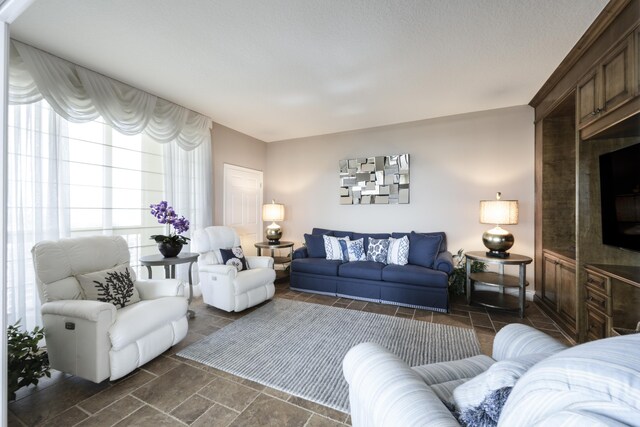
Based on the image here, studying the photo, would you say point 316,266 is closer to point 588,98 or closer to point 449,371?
point 449,371

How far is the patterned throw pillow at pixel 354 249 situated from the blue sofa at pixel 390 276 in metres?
0.15

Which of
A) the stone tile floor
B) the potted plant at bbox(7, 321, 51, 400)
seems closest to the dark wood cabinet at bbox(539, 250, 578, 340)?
the stone tile floor

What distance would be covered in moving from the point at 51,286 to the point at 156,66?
212 cm

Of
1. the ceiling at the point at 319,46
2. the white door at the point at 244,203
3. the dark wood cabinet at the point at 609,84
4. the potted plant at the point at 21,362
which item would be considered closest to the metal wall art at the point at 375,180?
the ceiling at the point at 319,46

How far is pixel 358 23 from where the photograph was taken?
6.45ft

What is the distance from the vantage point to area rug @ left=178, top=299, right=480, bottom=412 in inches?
74.0

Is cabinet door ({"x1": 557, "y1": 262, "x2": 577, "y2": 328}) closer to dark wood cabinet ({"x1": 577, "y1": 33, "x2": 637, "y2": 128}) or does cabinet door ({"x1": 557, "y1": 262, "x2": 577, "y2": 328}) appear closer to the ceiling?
dark wood cabinet ({"x1": 577, "y1": 33, "x2": 637, "y2": 128})

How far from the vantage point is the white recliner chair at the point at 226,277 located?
2.97m

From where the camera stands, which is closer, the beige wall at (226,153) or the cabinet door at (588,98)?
the cabinet door at (588,98)

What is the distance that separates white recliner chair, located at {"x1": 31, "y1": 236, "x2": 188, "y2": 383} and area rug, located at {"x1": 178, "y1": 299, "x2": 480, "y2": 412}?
368 millimetres

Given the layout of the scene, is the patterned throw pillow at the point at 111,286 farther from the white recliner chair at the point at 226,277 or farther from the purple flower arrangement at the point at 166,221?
the white recliner chair at the point at 226,277

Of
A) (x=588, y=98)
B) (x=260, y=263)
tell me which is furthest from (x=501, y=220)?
(x=260, y=263)

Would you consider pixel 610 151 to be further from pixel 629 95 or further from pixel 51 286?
pixel 51 286

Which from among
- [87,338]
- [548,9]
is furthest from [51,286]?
[548,9]
